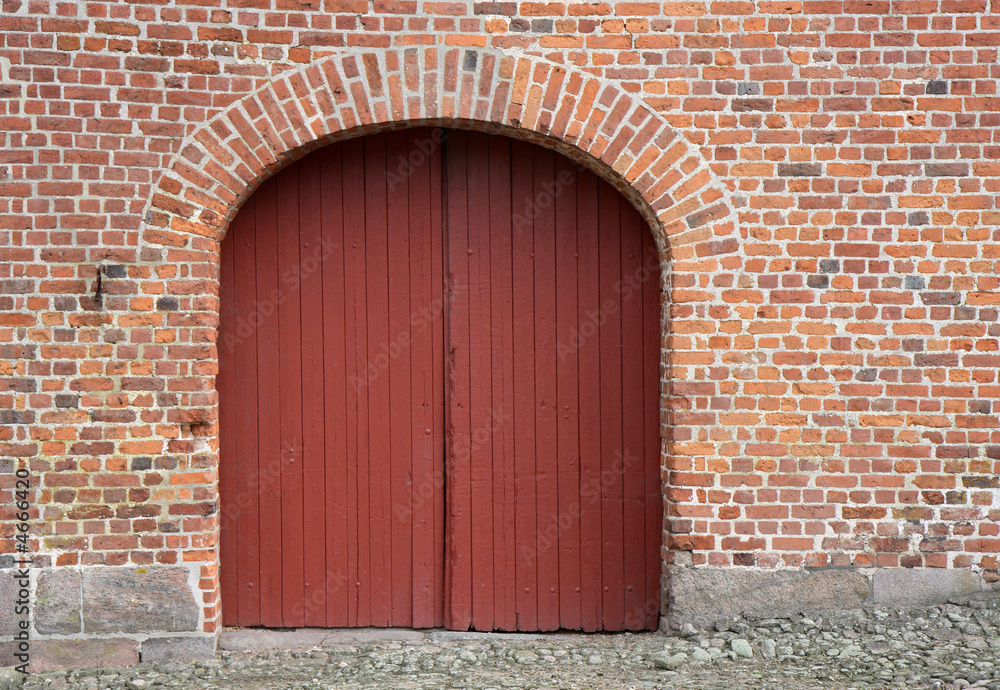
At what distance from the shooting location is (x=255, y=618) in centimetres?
419

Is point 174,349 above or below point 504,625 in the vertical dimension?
above

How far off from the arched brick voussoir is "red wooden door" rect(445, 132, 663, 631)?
1.30 ft

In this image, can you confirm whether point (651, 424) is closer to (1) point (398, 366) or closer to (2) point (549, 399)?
(2) point (549, 399)

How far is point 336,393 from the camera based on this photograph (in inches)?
166

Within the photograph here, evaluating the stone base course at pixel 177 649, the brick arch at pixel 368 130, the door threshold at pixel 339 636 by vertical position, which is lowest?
the door threshold at pixel 339 636

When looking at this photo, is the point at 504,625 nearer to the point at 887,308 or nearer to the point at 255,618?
the point at 255,618

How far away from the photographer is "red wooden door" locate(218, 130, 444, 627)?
4164 millimetres

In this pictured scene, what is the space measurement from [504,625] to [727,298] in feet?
7.05

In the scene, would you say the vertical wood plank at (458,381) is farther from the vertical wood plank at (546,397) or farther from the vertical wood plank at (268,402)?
the vertical wood plank at (268,402)

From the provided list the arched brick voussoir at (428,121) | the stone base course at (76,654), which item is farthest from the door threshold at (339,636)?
the arched brick voussoir at (428,121)

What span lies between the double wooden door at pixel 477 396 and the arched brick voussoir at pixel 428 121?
381 millimetres

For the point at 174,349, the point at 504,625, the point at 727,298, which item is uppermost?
the point at 727,298

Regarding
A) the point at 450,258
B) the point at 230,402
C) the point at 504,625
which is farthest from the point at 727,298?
the point at 230,402

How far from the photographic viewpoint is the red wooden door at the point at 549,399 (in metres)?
4.24
